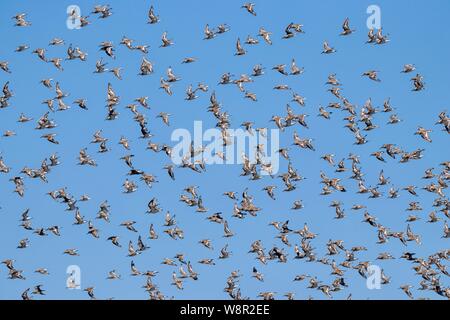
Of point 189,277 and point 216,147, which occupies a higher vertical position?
point 216,147

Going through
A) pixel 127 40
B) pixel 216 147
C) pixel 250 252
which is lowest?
pixel 250 252

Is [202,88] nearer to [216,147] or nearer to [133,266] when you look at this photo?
[216,147]

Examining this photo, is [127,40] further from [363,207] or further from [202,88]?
[363,207]
